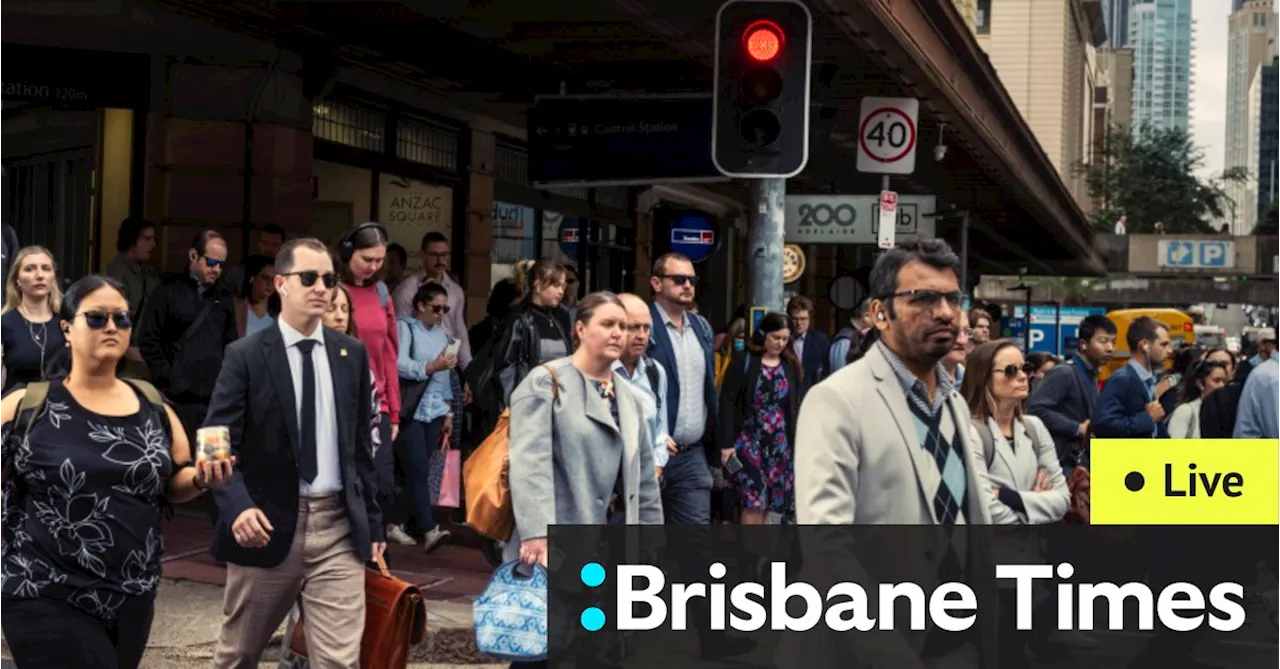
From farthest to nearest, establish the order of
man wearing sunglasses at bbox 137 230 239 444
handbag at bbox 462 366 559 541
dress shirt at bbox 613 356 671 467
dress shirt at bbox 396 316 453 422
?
dress shirt at bbox 396 316 453 422
man wearing sunglasses at bbox 137 230 239 444
dress shirt at bbox 613 356 671 467
handbag at bbox 462 366 559 541

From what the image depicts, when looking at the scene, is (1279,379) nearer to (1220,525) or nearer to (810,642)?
(1220,525)

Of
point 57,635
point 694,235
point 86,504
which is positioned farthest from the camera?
point 694,235

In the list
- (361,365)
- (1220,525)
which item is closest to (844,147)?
(1220,525)

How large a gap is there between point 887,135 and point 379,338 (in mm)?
6665

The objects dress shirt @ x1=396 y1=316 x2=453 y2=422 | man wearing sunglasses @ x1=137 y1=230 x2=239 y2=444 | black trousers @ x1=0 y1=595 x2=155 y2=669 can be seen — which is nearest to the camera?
black trousers @ x1=0 y1=595 x2=155 y2=669

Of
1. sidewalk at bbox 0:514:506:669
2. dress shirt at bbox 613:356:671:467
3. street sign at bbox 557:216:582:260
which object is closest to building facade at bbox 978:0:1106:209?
street sign at bbox 557:216:582:260

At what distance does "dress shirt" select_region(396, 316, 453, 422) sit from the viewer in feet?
39.9

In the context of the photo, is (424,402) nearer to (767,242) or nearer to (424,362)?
(424,362)

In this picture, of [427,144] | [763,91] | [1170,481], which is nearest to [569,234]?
[427,144]

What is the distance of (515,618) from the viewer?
6613 millimetres

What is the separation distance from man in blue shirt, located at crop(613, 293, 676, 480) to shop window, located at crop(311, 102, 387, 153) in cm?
614

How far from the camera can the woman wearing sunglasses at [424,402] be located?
12242mm

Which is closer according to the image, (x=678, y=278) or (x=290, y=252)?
(x=290, y=252)

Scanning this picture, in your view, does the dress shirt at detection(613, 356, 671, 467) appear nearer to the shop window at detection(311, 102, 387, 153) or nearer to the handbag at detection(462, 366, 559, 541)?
the handbag at detection(462, 366, 559, 541)
